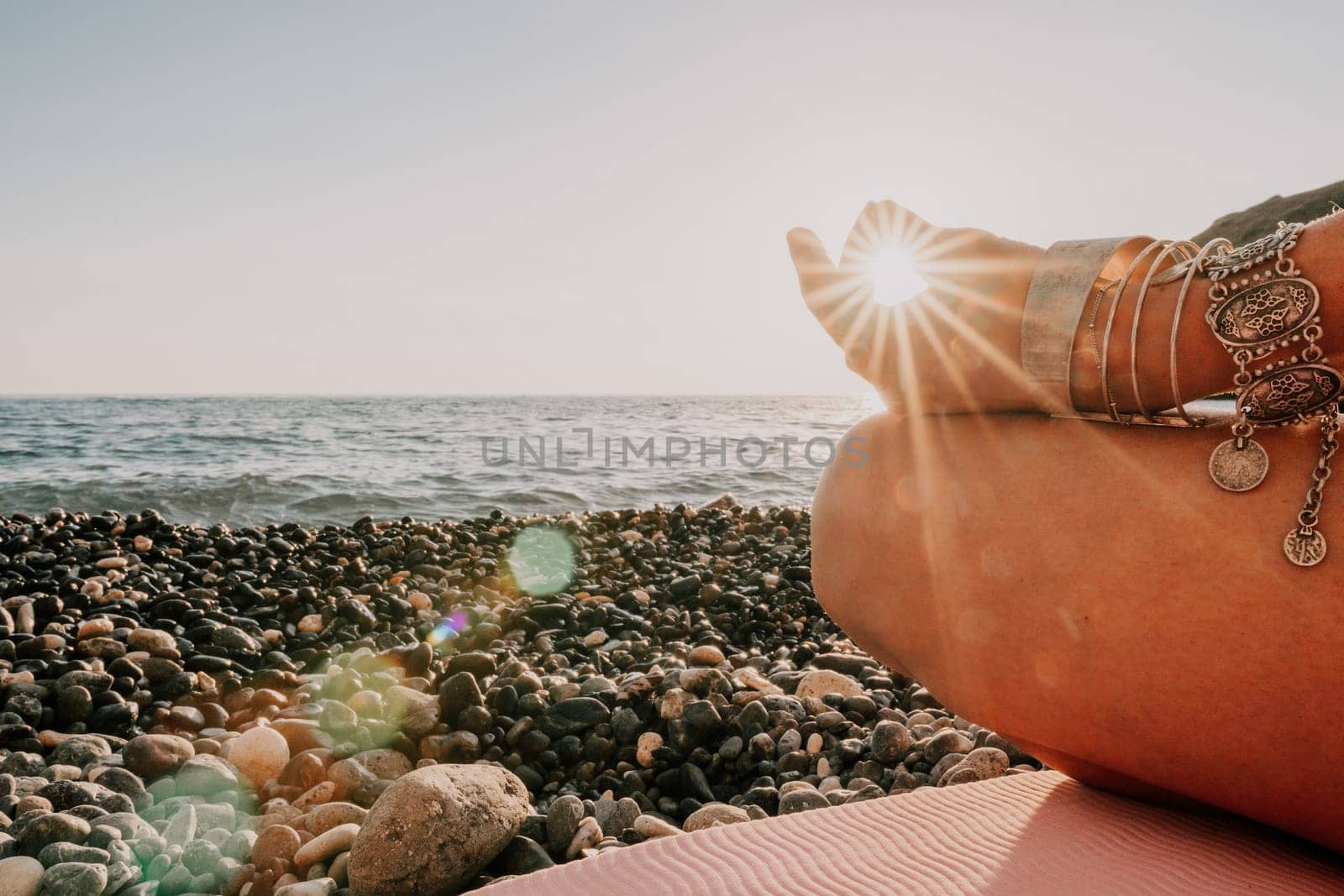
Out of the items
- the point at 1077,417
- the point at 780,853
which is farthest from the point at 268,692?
the point at 1077,417

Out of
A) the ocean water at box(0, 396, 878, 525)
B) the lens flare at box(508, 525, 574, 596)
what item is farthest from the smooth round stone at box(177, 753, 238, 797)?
the ocean water at box(0, 396, 878, 525)

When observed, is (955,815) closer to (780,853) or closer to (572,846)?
(780,853)

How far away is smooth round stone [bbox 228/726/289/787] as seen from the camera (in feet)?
7.98

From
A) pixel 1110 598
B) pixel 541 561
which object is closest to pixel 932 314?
pixel 1110 598

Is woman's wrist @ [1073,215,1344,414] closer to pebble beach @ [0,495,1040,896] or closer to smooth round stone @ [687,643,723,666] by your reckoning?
pebble beach @ [0,495,1040,896]

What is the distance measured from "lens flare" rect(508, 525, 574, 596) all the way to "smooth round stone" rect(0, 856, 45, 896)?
368 centimetres

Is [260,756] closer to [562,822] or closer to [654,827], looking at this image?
[562,822]

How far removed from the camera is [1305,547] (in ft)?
3.28

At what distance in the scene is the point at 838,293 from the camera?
1.60 m

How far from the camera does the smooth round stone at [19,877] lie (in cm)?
171

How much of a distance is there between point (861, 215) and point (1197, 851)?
4.27 ft

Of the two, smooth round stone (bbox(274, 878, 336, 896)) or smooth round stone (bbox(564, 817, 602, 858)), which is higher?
smooth round stone (bbox(274, 878, 336, 896))

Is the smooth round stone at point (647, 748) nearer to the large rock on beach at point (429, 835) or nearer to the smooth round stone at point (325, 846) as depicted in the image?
the large rock on beach at point (429, 835)

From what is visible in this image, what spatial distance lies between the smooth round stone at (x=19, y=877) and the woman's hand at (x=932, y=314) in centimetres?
215
